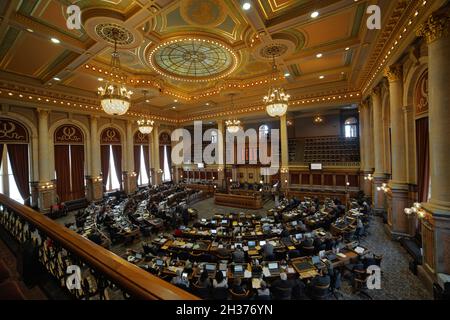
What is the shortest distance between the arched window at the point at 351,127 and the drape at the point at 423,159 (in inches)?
453

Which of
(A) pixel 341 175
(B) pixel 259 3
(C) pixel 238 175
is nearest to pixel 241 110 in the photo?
(C) pixel 238 175

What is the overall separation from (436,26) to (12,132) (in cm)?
1683

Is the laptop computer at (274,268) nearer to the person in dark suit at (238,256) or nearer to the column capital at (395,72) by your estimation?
the person in dark suit at (238,256)

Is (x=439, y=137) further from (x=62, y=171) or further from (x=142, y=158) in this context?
(x=142, y=158)

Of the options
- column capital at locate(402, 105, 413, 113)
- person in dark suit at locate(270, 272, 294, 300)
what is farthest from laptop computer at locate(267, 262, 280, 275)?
column capital at locate(402, 105, 413, 113)

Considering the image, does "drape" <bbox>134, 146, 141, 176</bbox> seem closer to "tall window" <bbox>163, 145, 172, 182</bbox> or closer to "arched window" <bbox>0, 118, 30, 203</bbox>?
"tall window" <bbox>163, 145, 172, 182</bbox>

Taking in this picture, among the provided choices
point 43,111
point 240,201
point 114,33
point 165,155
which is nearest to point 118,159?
point 165,155

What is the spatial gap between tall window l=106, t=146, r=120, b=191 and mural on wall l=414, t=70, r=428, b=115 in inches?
663

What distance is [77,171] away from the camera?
1318 cm

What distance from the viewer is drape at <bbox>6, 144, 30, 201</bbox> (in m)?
10.6

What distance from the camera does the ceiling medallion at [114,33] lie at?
6133 millimetres

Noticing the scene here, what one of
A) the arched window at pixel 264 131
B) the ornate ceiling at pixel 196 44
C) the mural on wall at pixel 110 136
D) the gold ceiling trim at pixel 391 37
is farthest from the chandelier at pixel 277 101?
the mural on wall at pixel 110 136

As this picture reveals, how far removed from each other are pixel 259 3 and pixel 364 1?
9.08ft

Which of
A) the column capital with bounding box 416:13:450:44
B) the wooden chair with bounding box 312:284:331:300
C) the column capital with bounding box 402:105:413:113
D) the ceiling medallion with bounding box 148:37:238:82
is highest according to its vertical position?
the ceiling medallion with bounding box 148:37:238:82
